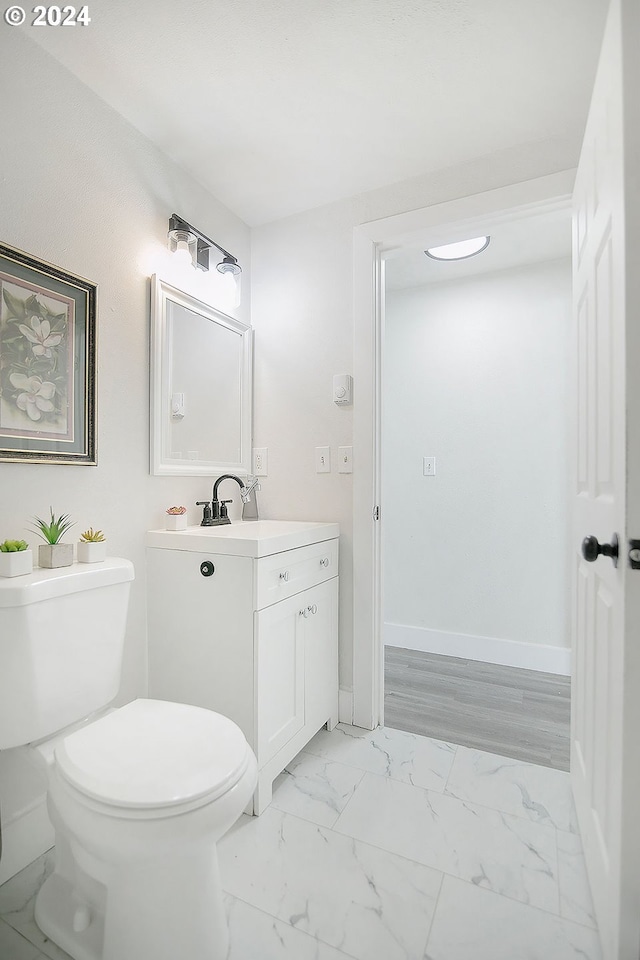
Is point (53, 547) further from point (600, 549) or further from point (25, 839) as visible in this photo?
point (600, 549)

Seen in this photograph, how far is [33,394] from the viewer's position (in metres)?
1.38

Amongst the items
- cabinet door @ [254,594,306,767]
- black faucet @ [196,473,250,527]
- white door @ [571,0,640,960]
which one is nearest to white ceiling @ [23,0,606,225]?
white door @ [571,0,640,960]

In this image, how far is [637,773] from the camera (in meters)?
0.89

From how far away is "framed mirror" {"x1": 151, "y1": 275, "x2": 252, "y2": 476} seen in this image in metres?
1.78

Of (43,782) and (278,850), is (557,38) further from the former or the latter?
(43,782)

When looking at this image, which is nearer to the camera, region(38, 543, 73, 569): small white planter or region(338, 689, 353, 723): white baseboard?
region(38, 543, 73, 569): small white planter

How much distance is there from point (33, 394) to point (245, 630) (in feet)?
3.06

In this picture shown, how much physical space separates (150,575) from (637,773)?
146 centimetres

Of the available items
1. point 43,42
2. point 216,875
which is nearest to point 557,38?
point 43,42

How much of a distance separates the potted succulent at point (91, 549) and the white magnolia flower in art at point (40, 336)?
0.54m

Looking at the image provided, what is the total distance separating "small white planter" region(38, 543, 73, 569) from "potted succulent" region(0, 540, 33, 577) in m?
0.07

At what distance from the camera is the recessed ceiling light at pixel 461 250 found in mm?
2387

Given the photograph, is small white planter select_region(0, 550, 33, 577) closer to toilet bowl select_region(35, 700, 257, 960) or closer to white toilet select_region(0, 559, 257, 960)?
white toilet select_region(0, 559, 257, 960)

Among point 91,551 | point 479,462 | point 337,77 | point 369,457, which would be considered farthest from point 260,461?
point 337,77
